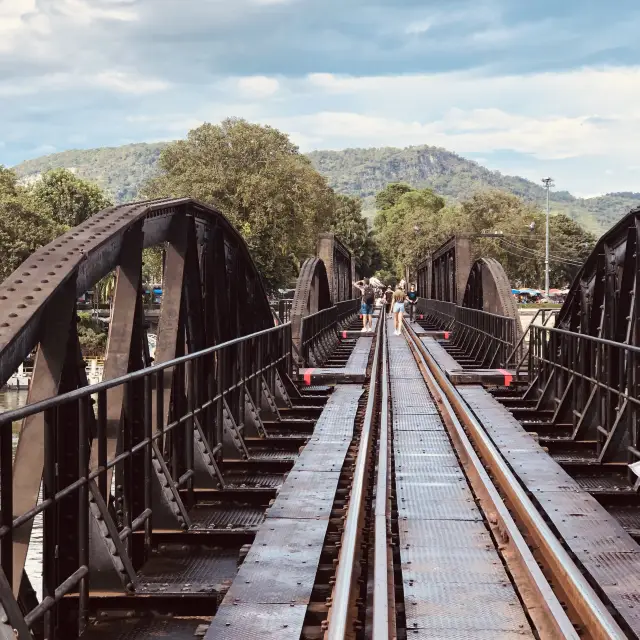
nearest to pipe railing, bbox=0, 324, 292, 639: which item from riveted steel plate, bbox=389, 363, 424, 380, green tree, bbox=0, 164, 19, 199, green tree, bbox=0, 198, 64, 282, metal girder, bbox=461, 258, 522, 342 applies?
riveted steel plate, bbox=389, 363, 424, 380

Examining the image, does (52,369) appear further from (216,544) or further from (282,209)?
(282,209)

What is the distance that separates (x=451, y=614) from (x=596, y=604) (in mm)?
766

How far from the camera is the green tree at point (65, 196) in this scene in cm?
8638

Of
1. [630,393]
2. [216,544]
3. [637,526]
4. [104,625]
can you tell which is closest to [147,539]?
[216,544]

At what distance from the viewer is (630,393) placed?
28.1ft

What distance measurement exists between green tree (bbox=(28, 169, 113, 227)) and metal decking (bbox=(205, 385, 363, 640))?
8084 centimetres

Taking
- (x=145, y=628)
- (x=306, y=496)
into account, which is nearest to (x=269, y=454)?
(x=306, y=496)

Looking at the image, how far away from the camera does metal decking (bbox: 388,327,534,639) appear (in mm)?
4836

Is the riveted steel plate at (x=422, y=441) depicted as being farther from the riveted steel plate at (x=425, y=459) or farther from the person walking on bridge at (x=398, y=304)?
the person walking on bridge at (x=398, y=304)

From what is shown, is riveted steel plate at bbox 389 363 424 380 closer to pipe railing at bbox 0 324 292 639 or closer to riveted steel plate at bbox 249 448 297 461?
riveted steel plate at bbox 249 448 297 461

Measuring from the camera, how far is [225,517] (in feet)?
25.2

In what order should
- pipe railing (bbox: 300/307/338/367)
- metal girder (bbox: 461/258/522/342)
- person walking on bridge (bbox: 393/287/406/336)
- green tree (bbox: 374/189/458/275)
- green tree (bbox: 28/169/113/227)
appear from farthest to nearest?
1. green tree (bbox: 374/189/458/275)
2. green tree (bbox: 28/169/113/227)
3. person walking on bridge (bbox: 393/287/406/336)
4. metal girder (bbox: 461/258/522/342)
5. pipe railing (bbox: 300/307/338/367)

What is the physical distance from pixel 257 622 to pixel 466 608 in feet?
3.88

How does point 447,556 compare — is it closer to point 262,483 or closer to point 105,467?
point 105,467
